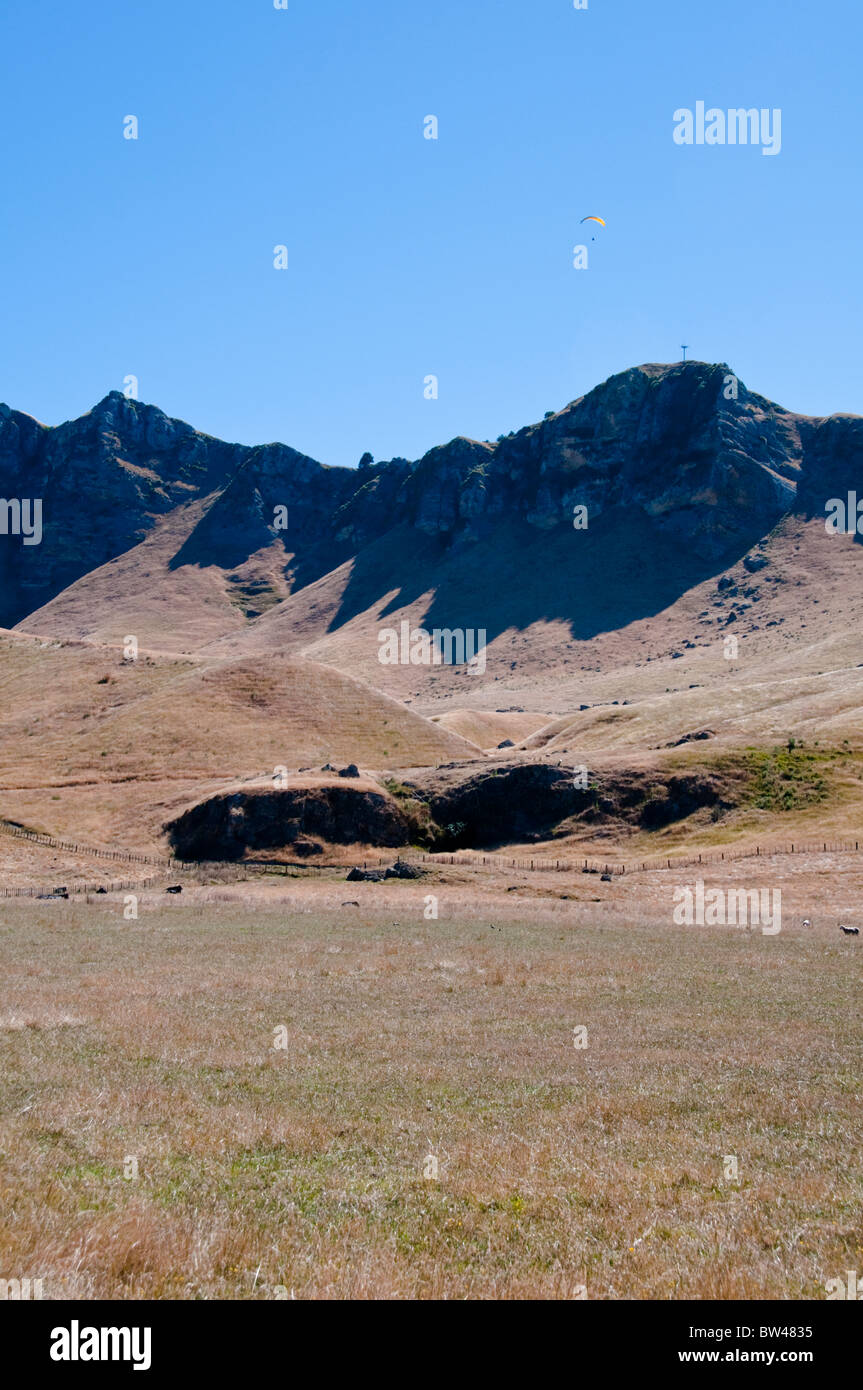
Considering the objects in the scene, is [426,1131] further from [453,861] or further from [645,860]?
[453,861]

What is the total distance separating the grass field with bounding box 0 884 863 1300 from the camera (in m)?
8.12

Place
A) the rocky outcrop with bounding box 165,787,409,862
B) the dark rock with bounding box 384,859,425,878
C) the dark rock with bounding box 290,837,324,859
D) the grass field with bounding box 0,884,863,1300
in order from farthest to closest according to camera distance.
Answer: the rocky outcrop with bounding box 165,787,409,862 → the dark rock with bounding box 290,837,324,859 → the dark rock with bounding box 384,859,425,878 → the grass field with bounding box 0,884,863,1300

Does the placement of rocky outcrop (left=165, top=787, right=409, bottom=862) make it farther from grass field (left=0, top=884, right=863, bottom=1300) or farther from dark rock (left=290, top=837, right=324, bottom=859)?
grass field (left=0, top=884, right=863, bottom=1300)

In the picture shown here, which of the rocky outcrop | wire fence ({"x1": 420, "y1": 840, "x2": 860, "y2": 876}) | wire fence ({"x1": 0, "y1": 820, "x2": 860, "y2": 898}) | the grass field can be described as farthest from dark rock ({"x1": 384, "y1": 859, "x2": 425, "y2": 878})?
the grass field

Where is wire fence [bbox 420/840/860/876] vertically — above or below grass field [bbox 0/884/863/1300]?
below

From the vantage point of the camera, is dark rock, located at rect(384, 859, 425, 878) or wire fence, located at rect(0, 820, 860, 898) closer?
wire fence, located at rect(0, 820, 860, 898)

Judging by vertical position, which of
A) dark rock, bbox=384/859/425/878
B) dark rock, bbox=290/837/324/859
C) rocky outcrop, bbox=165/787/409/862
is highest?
rocky outcrop, bbox=165/787/409/862

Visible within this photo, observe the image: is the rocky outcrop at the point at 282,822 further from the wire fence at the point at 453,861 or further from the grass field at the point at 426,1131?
the grass field at the point at 426,1131

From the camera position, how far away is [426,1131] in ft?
41.8

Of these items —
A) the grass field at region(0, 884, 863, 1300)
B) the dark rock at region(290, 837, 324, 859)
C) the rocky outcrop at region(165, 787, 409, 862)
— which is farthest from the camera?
the rocky outcrop at region(165, 787, 409, 862)

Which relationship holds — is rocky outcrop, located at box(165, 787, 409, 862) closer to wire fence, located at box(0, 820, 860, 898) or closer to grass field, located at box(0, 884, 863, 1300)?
wire fence, located at box(0, 820, 860, 898)

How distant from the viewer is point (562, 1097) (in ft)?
47.4

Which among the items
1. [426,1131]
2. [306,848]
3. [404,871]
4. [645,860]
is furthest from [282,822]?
[426,1131]
